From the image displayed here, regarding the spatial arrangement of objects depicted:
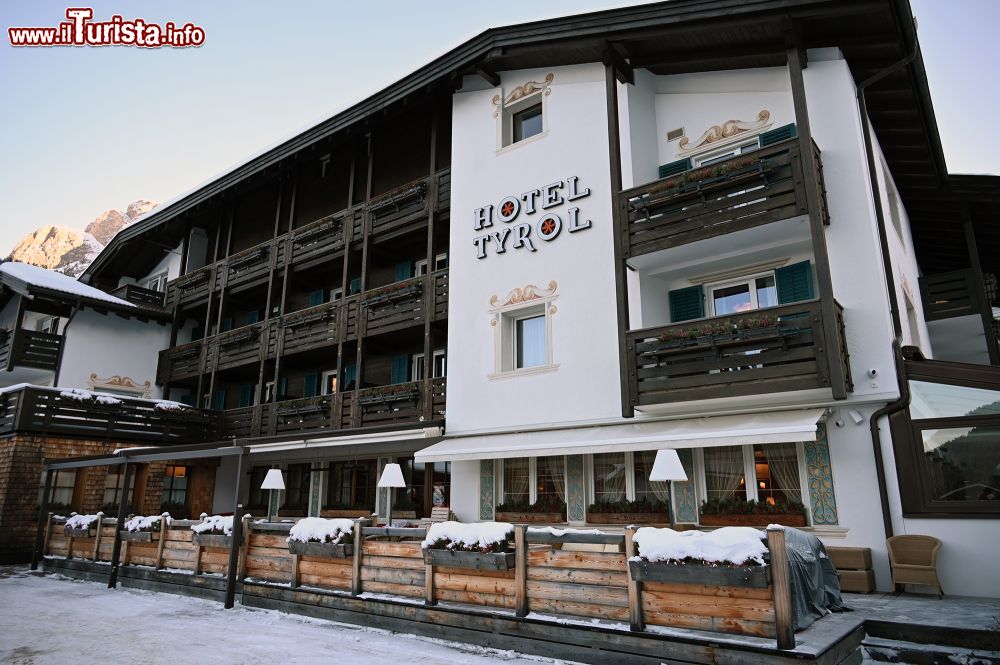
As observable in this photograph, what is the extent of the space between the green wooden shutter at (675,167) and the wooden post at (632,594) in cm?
860

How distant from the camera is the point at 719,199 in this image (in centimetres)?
1166

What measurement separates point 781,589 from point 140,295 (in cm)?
2436

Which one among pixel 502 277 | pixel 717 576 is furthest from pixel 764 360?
pixel 502 277

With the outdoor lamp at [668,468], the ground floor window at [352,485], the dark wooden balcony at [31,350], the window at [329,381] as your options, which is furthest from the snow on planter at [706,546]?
the dark wooden balcony at [31,350]

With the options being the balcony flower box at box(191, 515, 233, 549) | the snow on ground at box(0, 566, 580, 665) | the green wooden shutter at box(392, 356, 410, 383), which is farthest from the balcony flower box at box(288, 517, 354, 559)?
the green wooden shutter at box(392, 356, 410, 383)

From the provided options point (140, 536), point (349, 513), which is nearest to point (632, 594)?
point (140, 536)

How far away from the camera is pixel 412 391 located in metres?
15.8

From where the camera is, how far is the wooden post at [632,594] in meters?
6.68

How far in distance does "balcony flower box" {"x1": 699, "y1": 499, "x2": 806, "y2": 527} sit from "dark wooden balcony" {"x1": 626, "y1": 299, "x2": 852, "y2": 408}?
1.76 metres

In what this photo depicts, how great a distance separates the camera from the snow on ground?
736 cm

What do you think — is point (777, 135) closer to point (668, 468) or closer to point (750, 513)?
point (750, 513)

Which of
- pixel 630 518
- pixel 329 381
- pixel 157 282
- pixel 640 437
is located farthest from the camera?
pixel 157 282

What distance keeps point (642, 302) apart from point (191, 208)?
56.4 feet

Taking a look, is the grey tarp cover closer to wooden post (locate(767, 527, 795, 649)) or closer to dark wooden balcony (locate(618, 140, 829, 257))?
wooden post (locate(767, 527, 795, 649))
